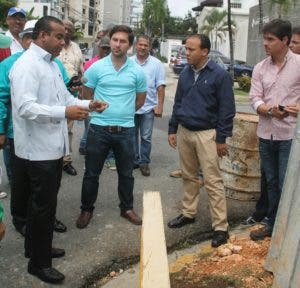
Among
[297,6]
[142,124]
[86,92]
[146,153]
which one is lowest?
[146,153]

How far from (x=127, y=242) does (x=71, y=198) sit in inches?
50.5

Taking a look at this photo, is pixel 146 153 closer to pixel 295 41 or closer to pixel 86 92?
pixel 86 92

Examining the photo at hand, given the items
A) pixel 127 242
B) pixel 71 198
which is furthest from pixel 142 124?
pixel 127 242

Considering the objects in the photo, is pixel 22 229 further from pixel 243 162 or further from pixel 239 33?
pixel 239 33

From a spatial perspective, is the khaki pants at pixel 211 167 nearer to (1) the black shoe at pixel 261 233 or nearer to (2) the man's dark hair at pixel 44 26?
(1) the black shoe at pixel 261 233

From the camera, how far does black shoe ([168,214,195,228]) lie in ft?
15.2

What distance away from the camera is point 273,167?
4.21 meters

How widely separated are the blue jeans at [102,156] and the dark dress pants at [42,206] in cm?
93

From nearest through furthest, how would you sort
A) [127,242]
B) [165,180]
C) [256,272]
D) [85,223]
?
[256,272], [127,242], [85,223], [165,180]

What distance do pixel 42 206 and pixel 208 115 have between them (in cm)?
168

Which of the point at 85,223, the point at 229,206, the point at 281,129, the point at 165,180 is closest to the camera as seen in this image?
the point at 281,129

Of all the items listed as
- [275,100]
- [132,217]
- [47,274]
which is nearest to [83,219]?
[132,217]

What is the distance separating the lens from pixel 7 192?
5352 mm

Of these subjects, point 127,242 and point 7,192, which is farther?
point 7,192
